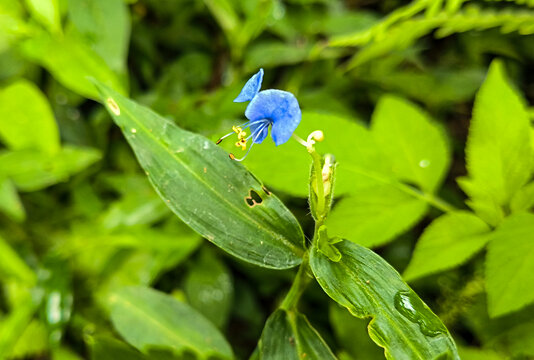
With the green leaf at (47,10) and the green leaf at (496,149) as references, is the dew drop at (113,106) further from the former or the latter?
the green leaf at (496,149)

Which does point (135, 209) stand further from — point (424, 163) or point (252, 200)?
point (424, 163)

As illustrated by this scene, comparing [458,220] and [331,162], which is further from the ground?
[331,162]

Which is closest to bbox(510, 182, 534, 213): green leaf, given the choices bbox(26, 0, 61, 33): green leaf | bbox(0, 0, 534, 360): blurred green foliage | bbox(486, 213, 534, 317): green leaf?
bbox(0, 0, 534, 360): blurred green foliage

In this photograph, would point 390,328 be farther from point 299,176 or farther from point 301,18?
point 301,18

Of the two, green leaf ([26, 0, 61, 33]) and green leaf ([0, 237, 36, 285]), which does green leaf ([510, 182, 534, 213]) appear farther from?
green leaf ([0, 237, 36, 285])

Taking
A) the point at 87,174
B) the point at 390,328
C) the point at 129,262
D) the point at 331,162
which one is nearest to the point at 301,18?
the point at 87,174

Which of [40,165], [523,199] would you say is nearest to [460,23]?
[523,199]

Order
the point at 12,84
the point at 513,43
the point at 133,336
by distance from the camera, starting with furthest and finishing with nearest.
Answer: the point at 513,43, the point at 12,84, the point at 133,336
